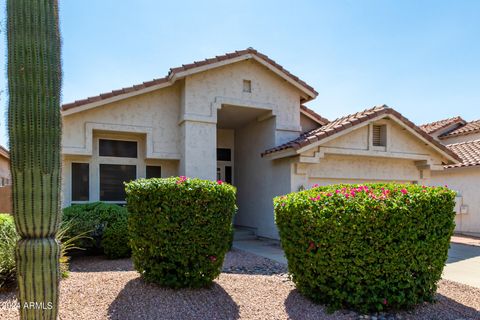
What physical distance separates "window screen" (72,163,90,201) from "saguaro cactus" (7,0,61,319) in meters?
7.41

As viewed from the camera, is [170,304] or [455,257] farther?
[455,257]

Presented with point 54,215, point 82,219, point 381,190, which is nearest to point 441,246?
point 381,190

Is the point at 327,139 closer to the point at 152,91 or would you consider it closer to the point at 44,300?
the point at 152,91

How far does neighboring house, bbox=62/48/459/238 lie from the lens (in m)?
10.5

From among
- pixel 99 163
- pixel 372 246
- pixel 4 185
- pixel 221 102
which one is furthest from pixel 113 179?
pixel 4 185

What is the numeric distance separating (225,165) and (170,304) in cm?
994

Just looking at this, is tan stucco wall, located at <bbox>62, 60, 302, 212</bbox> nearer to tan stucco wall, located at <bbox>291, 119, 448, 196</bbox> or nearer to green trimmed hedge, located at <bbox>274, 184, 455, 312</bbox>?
tan stucco wall, located at <bbox>291, 119, 448, 196</bbox>

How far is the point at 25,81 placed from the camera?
12.0 feet

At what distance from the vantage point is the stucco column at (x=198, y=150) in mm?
10750

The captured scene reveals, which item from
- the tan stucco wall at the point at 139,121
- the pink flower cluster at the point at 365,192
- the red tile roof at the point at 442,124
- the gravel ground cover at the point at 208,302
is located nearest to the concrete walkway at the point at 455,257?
the gravel ground cover at the point at 208,302

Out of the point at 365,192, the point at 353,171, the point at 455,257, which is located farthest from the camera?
the point at 353,171

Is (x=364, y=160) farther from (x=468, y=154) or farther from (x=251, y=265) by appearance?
(x=468, y=154)

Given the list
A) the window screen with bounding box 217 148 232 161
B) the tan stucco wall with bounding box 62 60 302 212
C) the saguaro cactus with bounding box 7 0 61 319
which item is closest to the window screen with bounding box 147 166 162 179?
the tan stucco wall with bounding box 62 60 302 212

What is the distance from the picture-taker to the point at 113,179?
11062 mm
